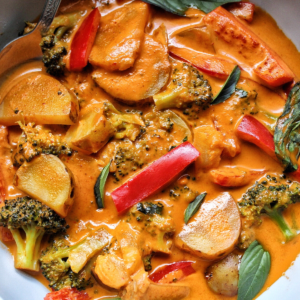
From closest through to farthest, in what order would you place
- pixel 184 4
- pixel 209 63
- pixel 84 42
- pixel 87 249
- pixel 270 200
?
pixel 87 249
pixel 270 200
pixel 84 42
pixel 209 63
pixel 184 4

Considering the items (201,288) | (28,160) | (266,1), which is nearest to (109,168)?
(28,160)

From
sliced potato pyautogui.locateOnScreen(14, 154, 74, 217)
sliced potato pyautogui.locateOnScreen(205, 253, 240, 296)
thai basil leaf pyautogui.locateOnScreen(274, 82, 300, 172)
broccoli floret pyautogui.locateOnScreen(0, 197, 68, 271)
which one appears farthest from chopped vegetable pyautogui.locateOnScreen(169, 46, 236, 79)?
broccoli floret pyautogui.locateOnScreen(0, 197, 68, 271)

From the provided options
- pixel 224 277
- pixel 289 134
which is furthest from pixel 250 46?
pixel 224 277

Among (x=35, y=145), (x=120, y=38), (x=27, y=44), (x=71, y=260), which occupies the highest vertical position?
(x=120, y=38)

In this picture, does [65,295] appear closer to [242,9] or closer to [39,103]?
[39,103]

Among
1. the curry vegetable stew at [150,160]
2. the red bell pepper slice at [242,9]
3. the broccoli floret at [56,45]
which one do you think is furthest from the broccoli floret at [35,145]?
the red bell pepper slice at [242,9]

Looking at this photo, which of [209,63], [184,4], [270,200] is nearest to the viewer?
[270,200]

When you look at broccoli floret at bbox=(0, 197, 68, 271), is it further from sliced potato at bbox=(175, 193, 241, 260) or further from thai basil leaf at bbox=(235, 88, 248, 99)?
thai basil leaf at bbox=(235, 88, 248, 99)

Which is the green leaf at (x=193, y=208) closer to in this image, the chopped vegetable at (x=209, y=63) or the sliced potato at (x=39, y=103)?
the chopped vegetable at (x=209, y=63)
